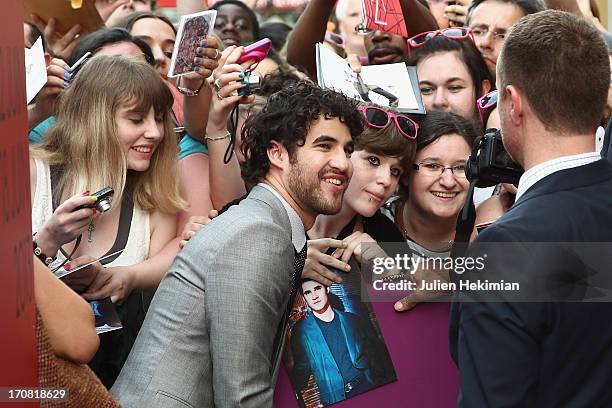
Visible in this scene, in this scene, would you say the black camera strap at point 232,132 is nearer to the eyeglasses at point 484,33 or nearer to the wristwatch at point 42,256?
the wristwatch at point 42,256

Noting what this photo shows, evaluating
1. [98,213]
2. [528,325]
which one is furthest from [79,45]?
[528,325]

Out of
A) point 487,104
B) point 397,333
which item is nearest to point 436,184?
point 487,104

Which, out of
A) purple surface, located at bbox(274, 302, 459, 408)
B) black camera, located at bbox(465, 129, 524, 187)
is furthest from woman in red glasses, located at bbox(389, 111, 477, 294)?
black camera, located at bbox(465, 129, 524, 187)

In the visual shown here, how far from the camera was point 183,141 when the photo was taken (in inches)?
164

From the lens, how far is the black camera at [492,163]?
2955 millimetres

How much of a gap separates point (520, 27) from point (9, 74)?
4.13 feet

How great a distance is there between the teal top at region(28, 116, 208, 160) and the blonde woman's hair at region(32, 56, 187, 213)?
20 centimetres

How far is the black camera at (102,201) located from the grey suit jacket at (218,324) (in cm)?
45

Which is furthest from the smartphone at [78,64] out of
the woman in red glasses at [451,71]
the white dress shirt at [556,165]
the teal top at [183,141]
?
the white dress shirt at [556,165]

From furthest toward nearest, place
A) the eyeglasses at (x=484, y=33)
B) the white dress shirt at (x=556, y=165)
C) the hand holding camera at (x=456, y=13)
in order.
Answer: the hand holding camera at (x=456, y=13) < the eyeglasses at (x=484, y=33) < the white dress shirt at (x=556, y=165)

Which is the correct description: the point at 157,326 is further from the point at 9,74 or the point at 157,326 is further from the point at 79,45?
the point at 79,45

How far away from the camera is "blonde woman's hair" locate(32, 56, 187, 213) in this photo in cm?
361

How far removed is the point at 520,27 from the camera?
2.55 metres

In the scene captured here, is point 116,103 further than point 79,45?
No
